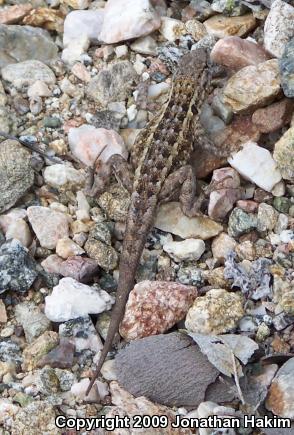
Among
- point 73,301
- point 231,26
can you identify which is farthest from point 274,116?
point 73,301

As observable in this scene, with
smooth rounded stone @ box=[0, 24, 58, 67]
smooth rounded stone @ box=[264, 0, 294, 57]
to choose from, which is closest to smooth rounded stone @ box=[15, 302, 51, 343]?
smooth rounded stone @ box=[0, 24, 58, 67]

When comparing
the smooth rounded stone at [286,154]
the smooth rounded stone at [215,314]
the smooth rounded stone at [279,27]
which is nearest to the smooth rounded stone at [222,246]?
the smooth rounded stone at [215,314]

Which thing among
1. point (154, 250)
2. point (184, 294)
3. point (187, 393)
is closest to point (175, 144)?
point (154, 250)

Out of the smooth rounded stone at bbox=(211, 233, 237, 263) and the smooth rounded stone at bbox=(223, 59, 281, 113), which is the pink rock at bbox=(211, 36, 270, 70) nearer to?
the smooth rounded stone at bbox=(223, 59, 281, 113)

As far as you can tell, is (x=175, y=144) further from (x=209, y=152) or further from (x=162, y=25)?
(x=162, y=25)

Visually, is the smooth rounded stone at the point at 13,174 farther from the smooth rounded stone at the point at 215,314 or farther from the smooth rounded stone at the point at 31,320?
the smooth rounded stone at the point at 215,314

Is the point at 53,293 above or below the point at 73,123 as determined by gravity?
below
